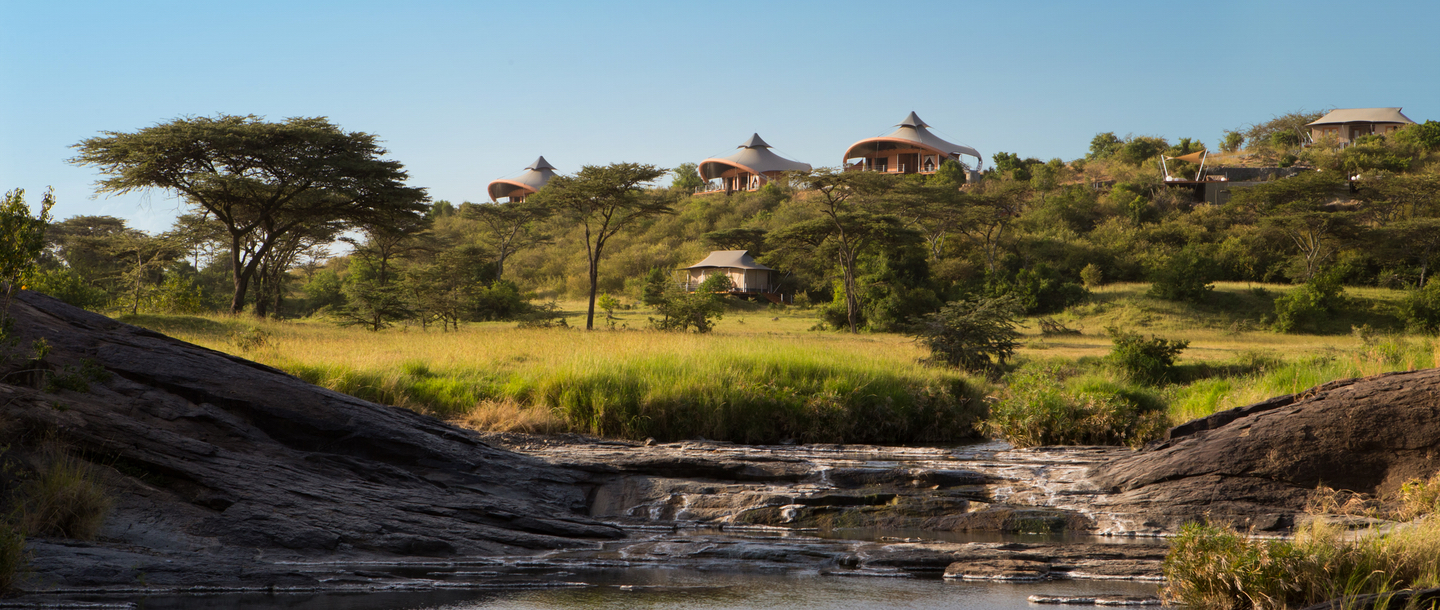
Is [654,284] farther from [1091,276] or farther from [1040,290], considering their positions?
[1091,276]

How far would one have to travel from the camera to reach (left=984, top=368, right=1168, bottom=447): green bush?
12414mm

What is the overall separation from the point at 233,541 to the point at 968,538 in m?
5.52

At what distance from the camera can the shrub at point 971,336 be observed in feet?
65.9

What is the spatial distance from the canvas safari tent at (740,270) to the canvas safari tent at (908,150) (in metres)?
29.9

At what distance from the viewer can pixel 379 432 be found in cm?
813

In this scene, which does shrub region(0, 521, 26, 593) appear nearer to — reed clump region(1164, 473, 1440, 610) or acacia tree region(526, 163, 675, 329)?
reed clump region(1164, 473, 1440, 610)

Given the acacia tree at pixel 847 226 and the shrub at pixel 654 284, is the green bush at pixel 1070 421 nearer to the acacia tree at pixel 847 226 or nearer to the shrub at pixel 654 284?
the acacia tree at pixel 847 226

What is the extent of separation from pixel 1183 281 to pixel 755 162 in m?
51.4

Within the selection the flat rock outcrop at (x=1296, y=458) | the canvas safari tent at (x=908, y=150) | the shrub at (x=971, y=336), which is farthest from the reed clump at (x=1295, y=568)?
the canvas safari tent at (x=908, y=150)

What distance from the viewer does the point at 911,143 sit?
7850 cm

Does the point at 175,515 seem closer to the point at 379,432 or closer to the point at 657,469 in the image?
the point at 379,432

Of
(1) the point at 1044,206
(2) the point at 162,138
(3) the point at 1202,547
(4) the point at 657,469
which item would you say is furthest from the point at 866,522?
(1) the point at 1044,206

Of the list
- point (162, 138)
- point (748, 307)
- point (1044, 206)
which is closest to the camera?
point (162, 138)

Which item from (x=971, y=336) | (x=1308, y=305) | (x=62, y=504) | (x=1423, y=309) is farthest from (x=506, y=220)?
(x=62, y=504)
